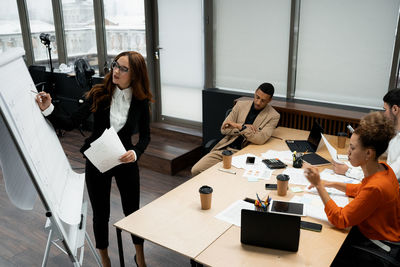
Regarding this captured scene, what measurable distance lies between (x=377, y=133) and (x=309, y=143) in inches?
59.3

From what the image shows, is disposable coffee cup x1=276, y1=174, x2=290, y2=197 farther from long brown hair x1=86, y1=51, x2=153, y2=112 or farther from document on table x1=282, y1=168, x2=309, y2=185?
long brown hair x1=86, y1=51, x2=153, y2=112

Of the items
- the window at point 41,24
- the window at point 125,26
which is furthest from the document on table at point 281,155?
the window at point 41,24

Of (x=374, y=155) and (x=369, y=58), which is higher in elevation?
(x=369, y=58)

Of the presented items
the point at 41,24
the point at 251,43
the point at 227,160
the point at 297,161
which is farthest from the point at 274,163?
the point at 41,24

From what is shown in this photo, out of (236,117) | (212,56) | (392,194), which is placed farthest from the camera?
(212,56)

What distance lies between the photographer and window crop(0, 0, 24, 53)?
7.46 metres

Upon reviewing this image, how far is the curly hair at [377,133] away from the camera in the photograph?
1824 millimetres

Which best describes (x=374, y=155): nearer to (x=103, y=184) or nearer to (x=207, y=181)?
(x=207, y=181)

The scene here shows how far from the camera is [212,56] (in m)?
4.97

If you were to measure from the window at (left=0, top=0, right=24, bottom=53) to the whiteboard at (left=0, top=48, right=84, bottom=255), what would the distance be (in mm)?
6526

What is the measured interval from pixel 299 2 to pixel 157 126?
2.73 meters

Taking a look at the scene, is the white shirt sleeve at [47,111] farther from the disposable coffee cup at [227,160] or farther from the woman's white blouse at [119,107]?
the disposable coffee cup at [227,160]

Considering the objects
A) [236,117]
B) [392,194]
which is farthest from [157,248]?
[392,194]

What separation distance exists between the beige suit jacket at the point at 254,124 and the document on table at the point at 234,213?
1177 mm
